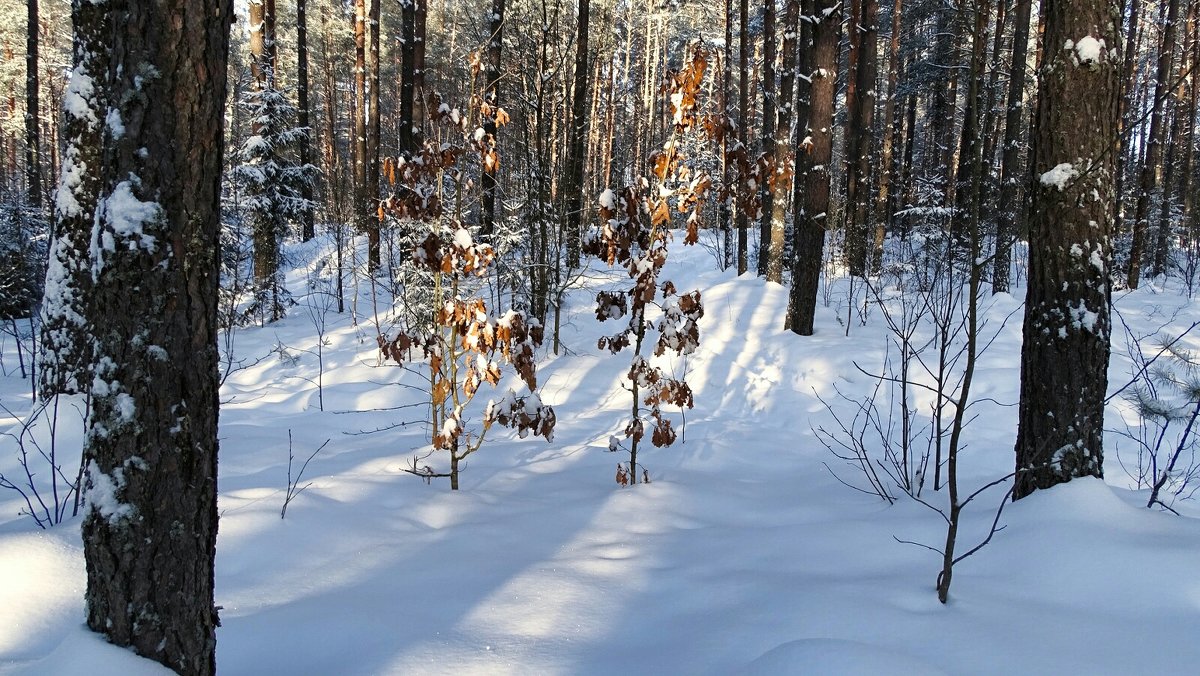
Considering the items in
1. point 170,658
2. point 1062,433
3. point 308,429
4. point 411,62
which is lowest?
point 308,429

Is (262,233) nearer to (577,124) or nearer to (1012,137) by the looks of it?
(577,124)

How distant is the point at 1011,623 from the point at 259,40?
1418 centimetres

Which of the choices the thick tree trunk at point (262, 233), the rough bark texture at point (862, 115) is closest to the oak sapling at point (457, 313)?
the rough bark texture at point (862, 115)

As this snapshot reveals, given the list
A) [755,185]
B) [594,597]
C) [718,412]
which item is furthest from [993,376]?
[594,597]

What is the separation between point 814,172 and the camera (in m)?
7.72

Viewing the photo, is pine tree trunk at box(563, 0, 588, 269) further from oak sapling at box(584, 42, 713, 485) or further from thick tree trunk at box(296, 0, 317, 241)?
oak sapling at box(584, 42, 713, 485)

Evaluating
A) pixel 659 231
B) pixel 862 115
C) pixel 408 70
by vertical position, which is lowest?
pixel 659 231

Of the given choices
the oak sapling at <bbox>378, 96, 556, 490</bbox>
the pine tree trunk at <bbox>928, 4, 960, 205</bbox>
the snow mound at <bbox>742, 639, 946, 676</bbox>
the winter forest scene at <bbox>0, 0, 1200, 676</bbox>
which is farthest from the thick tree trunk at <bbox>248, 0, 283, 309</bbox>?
the pine tree trunk at <bbox>928, 4, 960, 205</bbox>

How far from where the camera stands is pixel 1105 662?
1819mm

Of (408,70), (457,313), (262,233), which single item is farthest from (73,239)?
(408,70)

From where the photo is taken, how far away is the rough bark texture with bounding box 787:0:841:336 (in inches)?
295

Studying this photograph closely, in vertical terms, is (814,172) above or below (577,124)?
below

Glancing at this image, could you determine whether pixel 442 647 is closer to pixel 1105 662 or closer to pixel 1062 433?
pixel 1105 662

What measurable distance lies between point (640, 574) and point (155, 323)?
6.59 ft
